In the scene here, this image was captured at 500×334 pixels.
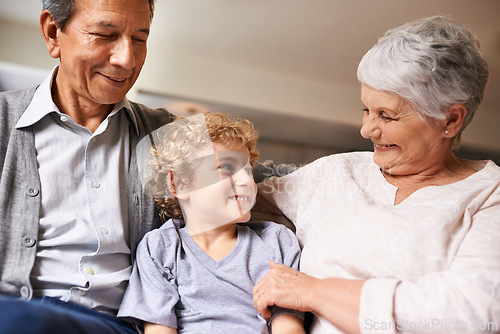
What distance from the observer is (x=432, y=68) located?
0.86 meters

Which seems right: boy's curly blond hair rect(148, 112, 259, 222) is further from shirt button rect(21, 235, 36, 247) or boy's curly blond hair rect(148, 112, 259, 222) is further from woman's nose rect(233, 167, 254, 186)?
shirt button rect(21, 235, 36, 247)

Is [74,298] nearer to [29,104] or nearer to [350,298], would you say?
[29,104]

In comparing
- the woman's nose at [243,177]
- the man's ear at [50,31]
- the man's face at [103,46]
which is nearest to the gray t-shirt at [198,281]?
the woman's nose at [243,177]

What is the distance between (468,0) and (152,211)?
2555 millimetres

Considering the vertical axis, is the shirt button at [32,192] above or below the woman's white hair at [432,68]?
below

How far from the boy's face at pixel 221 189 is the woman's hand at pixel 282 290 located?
6.3 inches

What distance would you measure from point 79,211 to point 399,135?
2.20 ft

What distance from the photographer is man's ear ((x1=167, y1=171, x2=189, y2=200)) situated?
0.99m

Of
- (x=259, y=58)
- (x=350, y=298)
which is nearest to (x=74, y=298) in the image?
(x=350, y=298)

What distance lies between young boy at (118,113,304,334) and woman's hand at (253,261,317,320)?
4 centimetres

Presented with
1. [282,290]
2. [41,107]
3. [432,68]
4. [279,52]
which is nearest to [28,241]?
→ [41,107]

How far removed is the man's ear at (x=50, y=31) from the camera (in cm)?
99

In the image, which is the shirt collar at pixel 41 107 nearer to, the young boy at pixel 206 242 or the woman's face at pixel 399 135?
→ the young boy at pixel 206 242

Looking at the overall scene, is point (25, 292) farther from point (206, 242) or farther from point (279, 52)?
point (279, 52)
